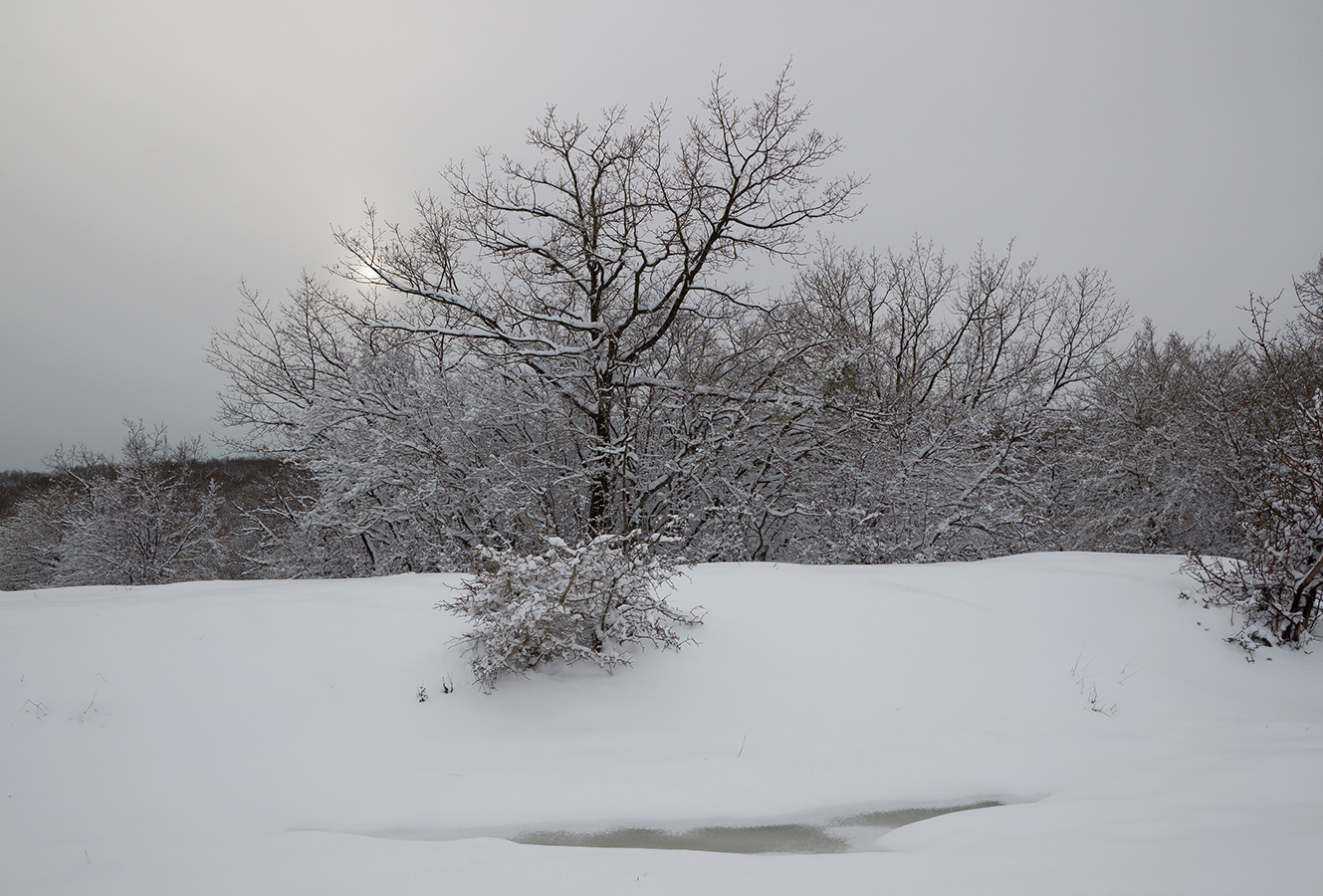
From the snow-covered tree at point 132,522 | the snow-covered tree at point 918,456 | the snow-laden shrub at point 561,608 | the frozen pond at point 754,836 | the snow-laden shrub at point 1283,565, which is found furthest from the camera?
the snow-covered tree at point 132,522

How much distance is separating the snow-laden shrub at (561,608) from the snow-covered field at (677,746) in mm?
208

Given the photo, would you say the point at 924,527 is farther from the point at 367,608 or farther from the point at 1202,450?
the point at 367,608

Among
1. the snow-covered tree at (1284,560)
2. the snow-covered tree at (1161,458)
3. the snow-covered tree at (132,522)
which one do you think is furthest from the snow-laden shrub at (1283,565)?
the snow-covered tree at (132,522)

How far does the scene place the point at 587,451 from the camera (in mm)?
12625

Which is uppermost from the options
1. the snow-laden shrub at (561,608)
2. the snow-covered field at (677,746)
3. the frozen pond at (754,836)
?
the snow-laden shrub at (561,608)

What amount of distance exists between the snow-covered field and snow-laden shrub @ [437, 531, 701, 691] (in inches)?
8.2

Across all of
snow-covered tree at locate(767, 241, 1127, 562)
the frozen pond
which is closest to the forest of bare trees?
snow-covered tree at locate(767, 241, 1127, 562)

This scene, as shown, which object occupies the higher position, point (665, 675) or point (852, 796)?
point (665, 675)

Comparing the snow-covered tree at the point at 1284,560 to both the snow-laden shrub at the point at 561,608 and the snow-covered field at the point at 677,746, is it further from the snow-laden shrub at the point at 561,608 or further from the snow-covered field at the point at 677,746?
the snow-laden shrub at the point at 561,608

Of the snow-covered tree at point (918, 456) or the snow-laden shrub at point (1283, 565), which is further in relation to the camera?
the snow-covered tree at point (918, 456)

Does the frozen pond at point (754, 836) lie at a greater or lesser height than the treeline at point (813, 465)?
lesser

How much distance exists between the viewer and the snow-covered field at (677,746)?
9.24 ft

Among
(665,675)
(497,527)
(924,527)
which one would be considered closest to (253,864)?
(665,675)

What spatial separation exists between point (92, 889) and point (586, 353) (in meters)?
9.88
